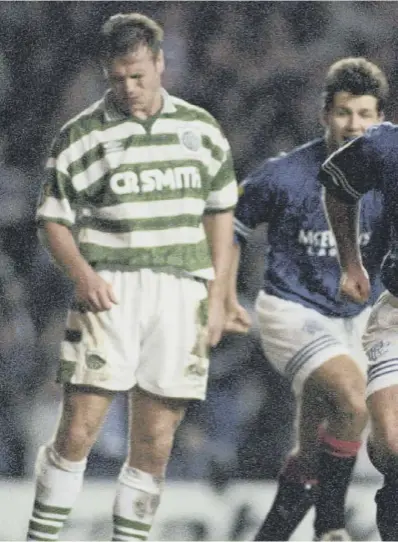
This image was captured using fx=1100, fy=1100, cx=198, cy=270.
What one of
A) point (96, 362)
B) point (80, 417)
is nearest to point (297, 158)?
point (96, 362)

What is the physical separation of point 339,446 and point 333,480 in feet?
0.24

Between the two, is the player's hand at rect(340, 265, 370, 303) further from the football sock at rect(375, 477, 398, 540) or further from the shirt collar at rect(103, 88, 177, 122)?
the shirt collar at rect(103, 88, 177, 122)

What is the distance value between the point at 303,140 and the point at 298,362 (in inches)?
18.0

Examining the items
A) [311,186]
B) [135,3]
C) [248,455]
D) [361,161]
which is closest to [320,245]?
[311,186]

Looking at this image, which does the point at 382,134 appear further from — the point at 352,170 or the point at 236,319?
the point at 236,319

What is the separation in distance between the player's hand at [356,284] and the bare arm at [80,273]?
453mm

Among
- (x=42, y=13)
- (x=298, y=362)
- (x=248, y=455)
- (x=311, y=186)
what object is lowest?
(x=248, y=455)

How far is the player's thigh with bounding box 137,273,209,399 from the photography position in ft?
7.13

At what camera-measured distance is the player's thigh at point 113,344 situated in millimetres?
2168

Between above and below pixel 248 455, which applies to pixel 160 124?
above

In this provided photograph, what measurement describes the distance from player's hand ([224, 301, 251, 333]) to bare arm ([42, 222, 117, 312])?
242 millimetres

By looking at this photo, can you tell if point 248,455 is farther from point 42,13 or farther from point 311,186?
point 42,13

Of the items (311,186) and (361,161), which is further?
(311,186)

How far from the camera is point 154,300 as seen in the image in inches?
85.5
